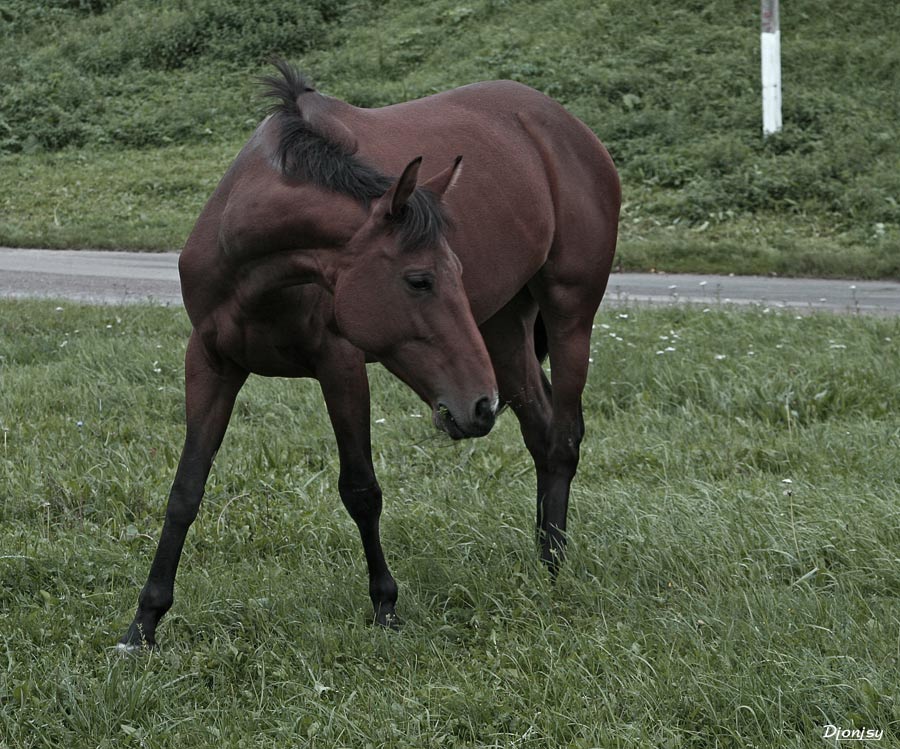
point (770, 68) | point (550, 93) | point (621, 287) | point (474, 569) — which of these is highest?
point (474, 569)

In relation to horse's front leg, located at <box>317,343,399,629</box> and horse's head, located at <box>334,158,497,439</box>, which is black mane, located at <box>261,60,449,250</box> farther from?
horse's front leg, located at <box>317,343,399,629</box>

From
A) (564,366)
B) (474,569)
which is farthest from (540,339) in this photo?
(474,569)

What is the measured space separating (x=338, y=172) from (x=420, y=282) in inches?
18.4

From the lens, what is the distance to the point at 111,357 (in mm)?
7125

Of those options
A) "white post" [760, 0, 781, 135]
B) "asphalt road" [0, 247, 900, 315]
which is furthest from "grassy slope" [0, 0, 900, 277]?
"asphalt road" [0, 247, 900, 315]

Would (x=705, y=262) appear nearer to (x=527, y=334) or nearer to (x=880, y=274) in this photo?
(x=880, y=274)

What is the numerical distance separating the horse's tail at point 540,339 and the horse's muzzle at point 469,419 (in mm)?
2065

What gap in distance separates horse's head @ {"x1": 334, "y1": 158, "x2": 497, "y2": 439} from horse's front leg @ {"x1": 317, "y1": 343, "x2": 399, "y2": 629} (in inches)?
19.4

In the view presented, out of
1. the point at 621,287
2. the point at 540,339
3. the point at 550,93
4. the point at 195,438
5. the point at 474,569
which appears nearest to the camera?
the point at 195,438

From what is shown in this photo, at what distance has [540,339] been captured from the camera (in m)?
5.40

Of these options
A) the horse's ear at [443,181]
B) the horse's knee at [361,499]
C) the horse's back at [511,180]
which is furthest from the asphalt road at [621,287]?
the horse's ear at [443,181]

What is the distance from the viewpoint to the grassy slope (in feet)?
40.7

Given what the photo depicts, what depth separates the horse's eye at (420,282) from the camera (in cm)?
328

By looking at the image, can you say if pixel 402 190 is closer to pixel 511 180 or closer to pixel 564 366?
pixel 511 180
